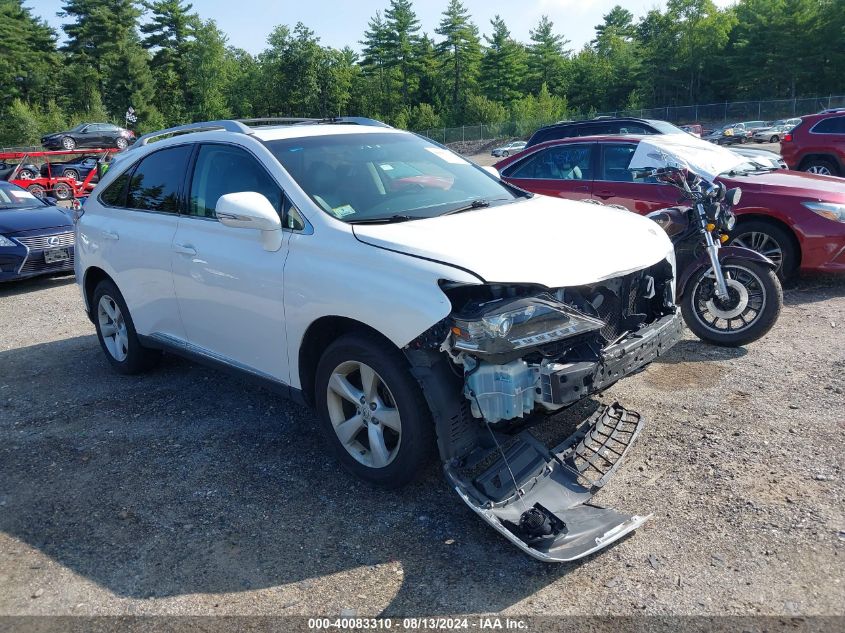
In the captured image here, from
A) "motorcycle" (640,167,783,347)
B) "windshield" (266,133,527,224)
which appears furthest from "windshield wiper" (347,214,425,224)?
"motorcycle" (640,167,783,347)

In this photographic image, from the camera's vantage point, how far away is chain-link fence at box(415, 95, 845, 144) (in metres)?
50.7

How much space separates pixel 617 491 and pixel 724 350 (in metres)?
2.49

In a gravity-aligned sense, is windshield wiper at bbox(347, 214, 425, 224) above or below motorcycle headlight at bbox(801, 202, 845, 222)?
above

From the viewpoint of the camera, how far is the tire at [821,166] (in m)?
14.2

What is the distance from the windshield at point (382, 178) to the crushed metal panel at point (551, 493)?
142 centimetres

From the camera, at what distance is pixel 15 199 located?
426 inches

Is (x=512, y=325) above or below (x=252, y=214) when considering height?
below

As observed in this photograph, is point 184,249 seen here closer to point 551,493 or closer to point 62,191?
point 551,493

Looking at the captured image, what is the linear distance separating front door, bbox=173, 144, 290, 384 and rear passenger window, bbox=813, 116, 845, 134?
13925 millimetres

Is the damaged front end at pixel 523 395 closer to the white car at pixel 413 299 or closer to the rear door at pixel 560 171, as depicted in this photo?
the white car at pixel 413 299

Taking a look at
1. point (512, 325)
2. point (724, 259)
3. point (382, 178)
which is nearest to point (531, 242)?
point (512, 325)

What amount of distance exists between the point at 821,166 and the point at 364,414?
46.6 ft

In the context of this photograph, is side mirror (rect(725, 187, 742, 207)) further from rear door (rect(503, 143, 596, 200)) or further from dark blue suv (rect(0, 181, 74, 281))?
dark blue suv (rect(0, 181, 74, 281))

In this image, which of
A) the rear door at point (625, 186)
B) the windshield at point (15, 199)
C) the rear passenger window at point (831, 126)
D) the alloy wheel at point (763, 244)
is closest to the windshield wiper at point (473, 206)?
the rear door at point (625, 186)
